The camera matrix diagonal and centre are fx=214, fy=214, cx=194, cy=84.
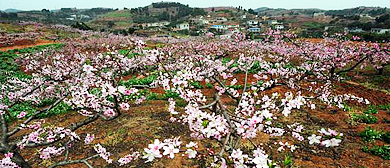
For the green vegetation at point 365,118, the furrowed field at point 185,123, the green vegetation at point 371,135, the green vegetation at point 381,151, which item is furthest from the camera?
the green vegetation at point 365,118

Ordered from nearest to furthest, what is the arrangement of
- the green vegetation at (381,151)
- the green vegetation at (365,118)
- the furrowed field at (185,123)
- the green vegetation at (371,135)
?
the furrowed field at (185,123) → the green vegetation at (381,151) → the green vegetation at (371,135) → the green vegetation at (365,118)

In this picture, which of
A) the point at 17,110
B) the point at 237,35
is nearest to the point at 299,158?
the point at 237,35

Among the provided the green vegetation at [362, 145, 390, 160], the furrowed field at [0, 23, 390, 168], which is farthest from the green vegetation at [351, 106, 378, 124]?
the green vegetation at [362, 145, 390, 160]

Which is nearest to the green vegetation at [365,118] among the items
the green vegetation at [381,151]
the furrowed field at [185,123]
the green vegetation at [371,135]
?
the furrowed field at [185,123]

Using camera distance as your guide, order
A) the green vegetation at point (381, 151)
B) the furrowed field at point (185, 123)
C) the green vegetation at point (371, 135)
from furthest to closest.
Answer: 1. the green vegetation at point (371, 135)
2. the green vegetation at point (381, 151)
3. the furrowed field at point (185, 123)

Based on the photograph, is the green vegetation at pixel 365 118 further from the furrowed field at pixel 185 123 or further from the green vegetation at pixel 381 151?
the green vegetation at pixel 381 151

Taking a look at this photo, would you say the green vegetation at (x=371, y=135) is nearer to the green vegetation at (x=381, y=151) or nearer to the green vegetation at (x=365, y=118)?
the green vegetation at (x=381, y=151)

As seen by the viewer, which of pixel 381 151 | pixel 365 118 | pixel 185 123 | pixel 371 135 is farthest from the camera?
pixel 365 118

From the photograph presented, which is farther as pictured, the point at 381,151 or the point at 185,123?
the point at 185,123

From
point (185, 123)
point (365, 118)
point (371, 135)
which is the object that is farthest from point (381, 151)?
point (185, 123)

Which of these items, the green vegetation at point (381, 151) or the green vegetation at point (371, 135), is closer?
the green vegetation at point (381, 151)

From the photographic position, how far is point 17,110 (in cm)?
1147

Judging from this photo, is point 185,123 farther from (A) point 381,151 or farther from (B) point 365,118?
(B) point 365,118

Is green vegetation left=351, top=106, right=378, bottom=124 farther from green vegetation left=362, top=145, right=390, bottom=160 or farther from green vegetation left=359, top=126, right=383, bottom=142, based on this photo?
green vegetation left=362, top=145, right=390, bottom=160
